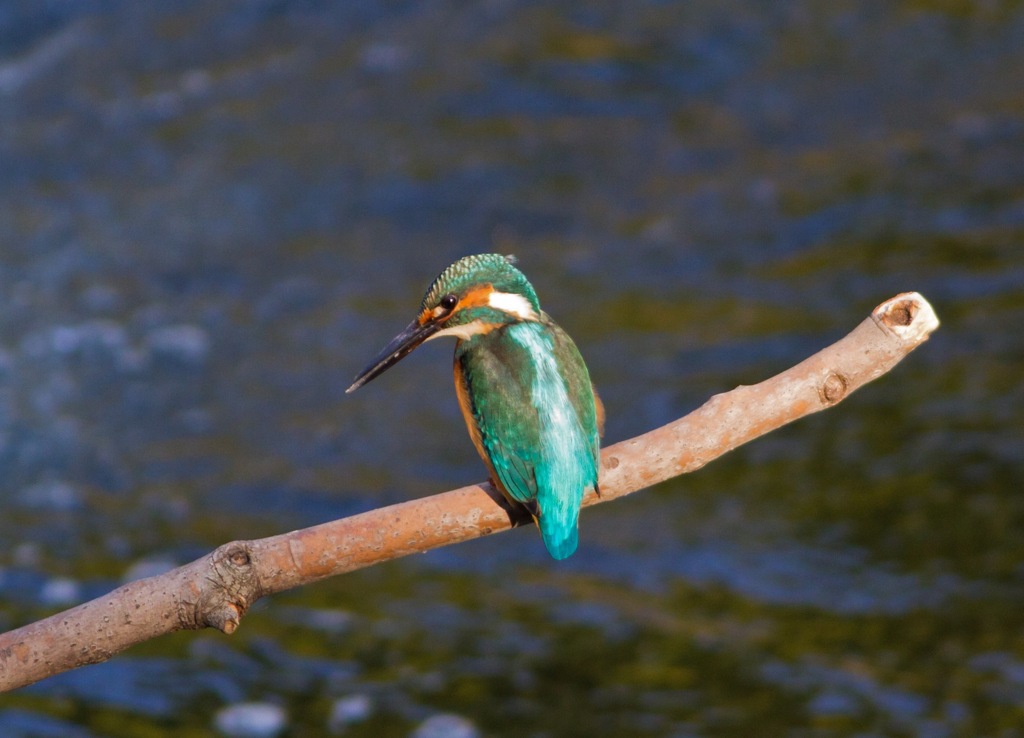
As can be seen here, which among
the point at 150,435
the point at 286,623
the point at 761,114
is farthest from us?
the point at 761,114

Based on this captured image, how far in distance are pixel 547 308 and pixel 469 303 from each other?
4.06 metres

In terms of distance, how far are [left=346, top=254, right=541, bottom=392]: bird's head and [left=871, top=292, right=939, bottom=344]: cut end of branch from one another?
66cm

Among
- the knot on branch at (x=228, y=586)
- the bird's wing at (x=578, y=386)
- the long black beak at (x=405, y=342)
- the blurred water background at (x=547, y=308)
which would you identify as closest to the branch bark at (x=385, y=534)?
the knot on branch at (x=228, y=586)

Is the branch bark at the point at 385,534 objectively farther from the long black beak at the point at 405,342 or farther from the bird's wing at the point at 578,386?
the long black beak at the point at 405,342

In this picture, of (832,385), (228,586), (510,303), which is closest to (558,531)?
(510,303)

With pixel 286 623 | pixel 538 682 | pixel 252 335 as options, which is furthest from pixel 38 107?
pixel 538 682

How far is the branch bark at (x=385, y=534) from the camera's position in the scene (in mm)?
1894

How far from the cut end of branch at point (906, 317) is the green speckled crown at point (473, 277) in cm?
66

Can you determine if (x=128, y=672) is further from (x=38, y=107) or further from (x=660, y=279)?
(x=38, y=107)

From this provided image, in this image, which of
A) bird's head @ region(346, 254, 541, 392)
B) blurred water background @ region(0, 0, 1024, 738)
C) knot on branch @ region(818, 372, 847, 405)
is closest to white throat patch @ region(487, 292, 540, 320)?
bird's head @ region(346, 254, 541, 392)

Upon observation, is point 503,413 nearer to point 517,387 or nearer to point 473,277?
point 517,387

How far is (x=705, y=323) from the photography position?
6262 millimetres

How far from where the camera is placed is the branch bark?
1.89 meters

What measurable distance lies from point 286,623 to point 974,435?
8.71ft
